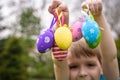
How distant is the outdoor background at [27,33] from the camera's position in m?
9.98

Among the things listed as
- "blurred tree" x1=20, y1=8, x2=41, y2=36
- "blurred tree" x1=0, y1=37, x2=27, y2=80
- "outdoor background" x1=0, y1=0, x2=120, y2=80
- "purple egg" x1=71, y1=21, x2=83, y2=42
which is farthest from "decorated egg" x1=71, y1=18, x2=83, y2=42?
"blurred tree" x1=20, y1=8, x2=41, y2=36

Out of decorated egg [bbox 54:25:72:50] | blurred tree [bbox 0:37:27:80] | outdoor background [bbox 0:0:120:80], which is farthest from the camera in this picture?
outdoor background [bbox 0:0:120:80]

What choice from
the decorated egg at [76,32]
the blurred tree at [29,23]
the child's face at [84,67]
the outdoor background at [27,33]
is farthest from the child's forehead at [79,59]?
the blurred tree at [29,23]

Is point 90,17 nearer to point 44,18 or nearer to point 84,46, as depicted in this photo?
point 84,46

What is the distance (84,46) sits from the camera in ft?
5.90

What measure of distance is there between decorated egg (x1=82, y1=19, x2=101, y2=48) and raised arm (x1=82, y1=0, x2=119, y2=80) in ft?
0.26

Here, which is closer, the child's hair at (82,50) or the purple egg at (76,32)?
the purple egg at (76,32)

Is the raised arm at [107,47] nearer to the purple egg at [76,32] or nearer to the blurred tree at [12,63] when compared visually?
the purple egg at [76,32]

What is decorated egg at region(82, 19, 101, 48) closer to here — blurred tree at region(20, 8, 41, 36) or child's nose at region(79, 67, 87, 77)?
child's nose at region(79, 67, 87, 77)

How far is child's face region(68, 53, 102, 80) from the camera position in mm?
1746

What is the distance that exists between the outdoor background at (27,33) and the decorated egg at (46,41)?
6690 mm

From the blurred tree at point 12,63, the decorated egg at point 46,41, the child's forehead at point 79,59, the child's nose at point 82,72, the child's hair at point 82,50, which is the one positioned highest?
the decorated egg at point 46,41

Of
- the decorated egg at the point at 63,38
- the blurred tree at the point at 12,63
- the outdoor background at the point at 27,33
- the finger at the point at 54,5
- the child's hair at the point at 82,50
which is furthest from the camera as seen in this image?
the outdoor background at the point at 27,33

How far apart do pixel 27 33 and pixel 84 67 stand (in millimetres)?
13904
